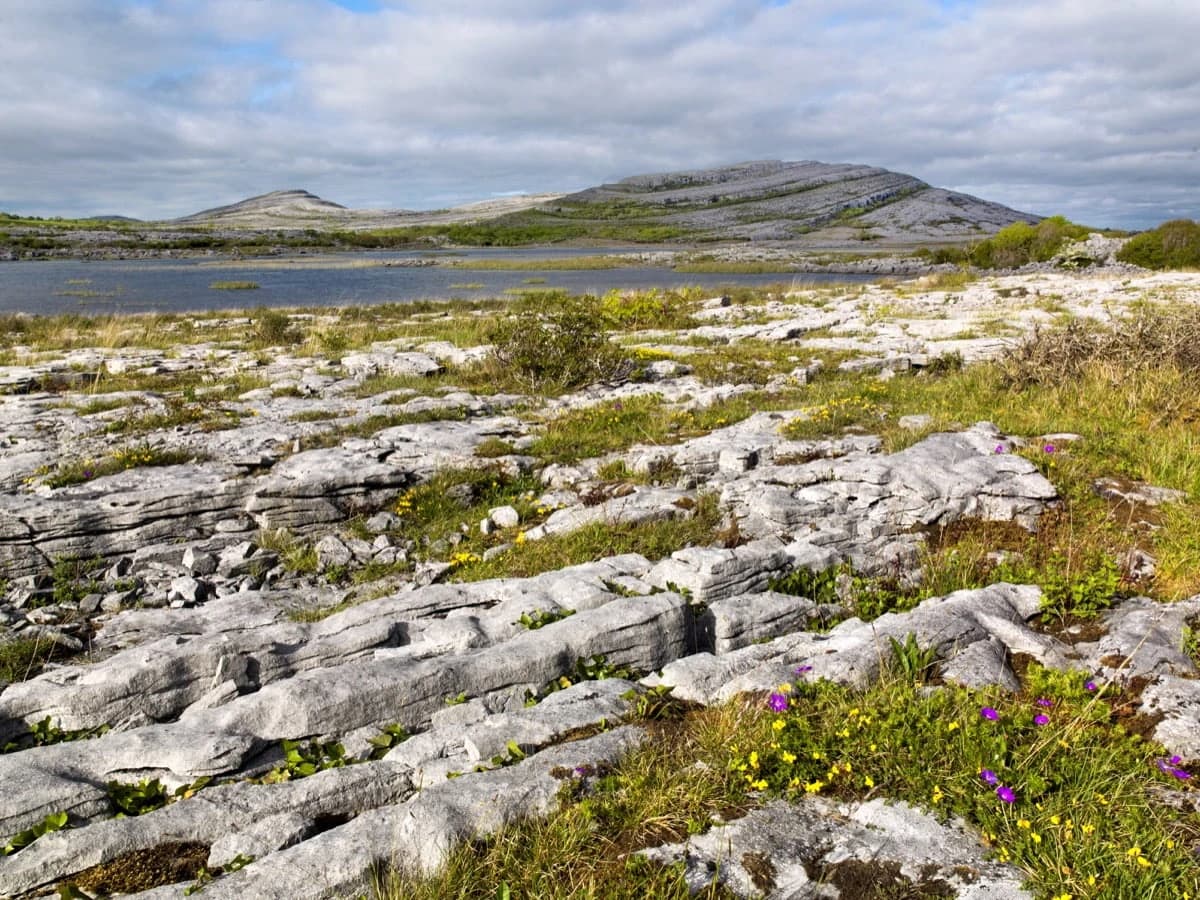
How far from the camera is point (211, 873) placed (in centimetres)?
391

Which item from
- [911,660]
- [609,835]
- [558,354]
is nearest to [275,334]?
[558,354]

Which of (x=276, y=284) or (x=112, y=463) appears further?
(x=276, y=284)

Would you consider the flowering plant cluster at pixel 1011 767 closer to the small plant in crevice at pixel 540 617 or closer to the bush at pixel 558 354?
the small plant in crevice at pixel 540 617

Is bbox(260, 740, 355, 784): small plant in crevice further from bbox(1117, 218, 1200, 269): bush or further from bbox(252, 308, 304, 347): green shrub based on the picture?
bbox(1117, 218, 1200, 269): bush

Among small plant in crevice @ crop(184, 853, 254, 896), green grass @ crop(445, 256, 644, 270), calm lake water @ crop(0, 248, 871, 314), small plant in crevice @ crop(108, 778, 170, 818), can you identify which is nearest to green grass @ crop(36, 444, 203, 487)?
small plant in crevice @ crop(108, 778, 170, 818)

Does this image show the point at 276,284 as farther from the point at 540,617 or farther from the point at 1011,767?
the point at 1011,767

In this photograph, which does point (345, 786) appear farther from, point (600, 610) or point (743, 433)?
point (743, 433)

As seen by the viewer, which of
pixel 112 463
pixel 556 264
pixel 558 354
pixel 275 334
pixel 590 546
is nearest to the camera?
pixel 590 546

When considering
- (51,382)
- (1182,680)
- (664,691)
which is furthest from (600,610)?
(51,382)

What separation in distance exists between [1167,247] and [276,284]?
68.5 m

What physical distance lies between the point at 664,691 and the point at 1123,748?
3.01m

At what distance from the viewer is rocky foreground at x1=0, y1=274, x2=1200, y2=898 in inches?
162

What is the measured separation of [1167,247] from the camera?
50250 millimetres

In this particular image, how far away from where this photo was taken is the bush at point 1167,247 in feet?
159
